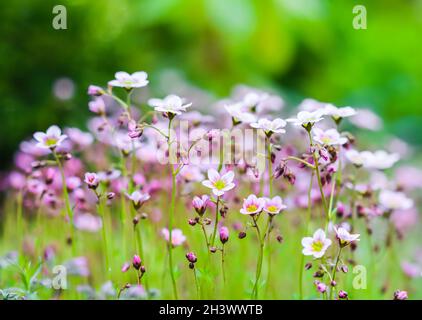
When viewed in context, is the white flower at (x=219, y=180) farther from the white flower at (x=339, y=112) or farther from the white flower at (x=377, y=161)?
the white flower at (x=377, y=161)

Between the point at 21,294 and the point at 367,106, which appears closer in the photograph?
the point at 21,294

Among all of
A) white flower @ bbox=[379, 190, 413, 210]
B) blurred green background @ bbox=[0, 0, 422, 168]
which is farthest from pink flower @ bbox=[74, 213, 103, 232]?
white flower @ bbox=[379, 190, 413, 210]

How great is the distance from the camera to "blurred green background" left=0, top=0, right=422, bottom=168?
2799 millimetres

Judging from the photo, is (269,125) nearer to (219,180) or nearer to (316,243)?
(219,180)

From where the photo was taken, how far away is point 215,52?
3744 millimetres

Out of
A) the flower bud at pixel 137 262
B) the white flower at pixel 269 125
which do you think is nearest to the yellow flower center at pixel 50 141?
the flower bud at pixel 137 262

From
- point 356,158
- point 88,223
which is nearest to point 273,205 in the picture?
point 356,158

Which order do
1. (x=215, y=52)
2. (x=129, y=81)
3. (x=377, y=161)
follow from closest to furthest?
(x=129, y=81) → (x=377, y=161) → (x=215, y=52)

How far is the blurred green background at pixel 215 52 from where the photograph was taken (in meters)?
2.80

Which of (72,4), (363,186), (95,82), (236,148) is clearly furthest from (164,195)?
(72,4)

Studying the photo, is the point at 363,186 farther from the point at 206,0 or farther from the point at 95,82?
the point at 206,0
